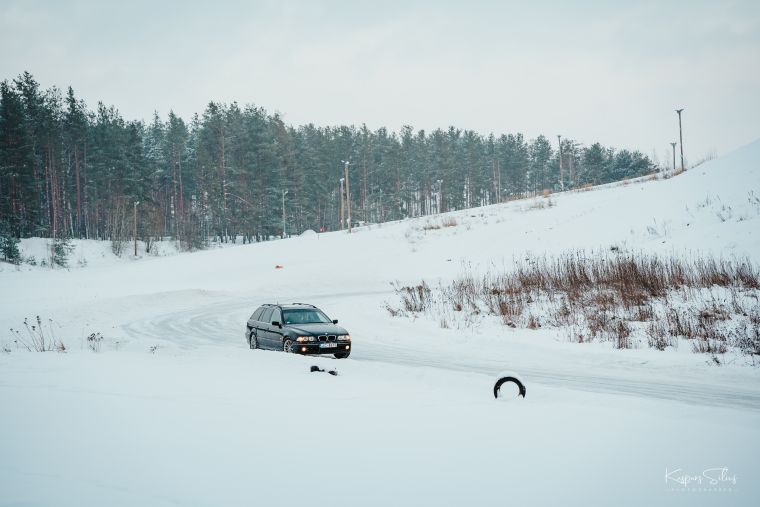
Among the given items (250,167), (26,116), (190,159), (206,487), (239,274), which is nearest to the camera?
(206,487)

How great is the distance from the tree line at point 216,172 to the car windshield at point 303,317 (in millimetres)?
48410

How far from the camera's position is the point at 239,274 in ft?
131

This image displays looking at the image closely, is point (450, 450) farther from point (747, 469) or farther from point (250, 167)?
point (250, 167)

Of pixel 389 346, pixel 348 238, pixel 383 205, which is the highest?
pixel 383 205

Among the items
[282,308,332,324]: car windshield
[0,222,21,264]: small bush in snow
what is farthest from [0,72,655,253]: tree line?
[282,308,332,324]: car windshield

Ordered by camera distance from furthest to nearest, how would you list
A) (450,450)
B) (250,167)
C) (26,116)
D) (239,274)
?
(250,167)
(26,116)
(239,274)
(450,450)

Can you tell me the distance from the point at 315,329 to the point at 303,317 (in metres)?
1.22

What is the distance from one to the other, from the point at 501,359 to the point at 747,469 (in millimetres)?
8141

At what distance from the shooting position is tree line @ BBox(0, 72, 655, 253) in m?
63.7

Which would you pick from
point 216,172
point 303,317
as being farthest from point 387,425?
point 216,172

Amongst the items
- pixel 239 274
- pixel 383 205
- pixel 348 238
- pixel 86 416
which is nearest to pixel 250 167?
pixel 383 205

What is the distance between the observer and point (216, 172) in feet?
254

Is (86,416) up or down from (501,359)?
up

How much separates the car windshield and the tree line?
48.4 metres
